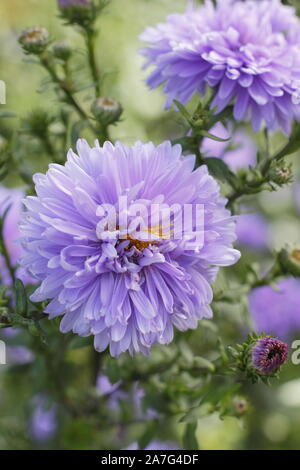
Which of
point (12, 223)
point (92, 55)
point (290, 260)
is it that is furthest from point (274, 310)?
point (92, 55)

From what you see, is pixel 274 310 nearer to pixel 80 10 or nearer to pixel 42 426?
pixel 42 426

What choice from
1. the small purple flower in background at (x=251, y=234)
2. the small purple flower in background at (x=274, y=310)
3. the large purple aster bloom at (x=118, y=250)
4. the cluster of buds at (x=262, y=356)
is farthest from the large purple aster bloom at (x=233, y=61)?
the small purple flower in background at (x=251, y=234)

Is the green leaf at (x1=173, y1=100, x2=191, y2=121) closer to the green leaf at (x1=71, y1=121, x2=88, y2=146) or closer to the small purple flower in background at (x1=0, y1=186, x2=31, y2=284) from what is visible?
the green leaf at (x1=71, y1=121, x2=88, y2=146)

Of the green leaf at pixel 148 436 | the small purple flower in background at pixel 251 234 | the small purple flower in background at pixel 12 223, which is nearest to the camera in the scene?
the green leaf at pixel 148 436

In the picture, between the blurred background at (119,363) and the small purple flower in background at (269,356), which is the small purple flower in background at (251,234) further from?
the small purple flower in background at (269,356)

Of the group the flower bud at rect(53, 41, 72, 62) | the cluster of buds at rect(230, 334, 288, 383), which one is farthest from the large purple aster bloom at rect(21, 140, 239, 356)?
the flower bud at rect(53, 41, 72, 62)
